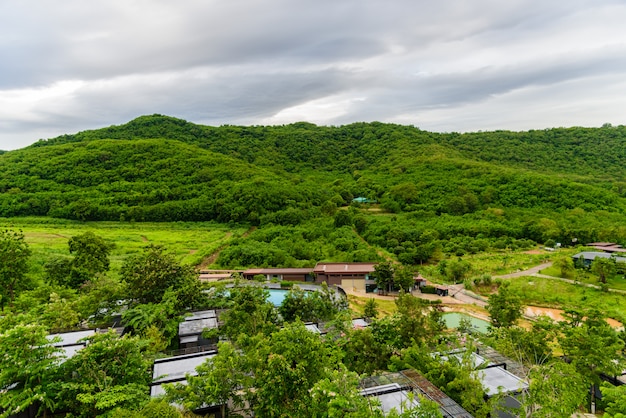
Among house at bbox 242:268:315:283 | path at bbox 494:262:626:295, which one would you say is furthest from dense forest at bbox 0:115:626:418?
house at bbox 242:268:315:283

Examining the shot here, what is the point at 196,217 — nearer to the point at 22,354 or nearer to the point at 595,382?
the point at 22,354

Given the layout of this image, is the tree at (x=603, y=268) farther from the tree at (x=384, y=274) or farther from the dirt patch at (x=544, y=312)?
the tree at (x=384, y=274)

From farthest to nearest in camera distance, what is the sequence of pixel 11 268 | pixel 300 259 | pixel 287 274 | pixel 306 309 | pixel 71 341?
1. pixel 300 259
2. pixel 287 274
3. pixel 11 268
4. pixel 306 309
5. pixel 71 341

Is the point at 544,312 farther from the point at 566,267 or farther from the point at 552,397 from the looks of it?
the point at 552,397

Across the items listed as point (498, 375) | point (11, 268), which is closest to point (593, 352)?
point (498, 375)

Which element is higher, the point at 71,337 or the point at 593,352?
the point at 71,337

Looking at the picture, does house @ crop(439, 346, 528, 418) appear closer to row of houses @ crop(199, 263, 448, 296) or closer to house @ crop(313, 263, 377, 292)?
row of houses @ crop(199, 263, 448, 296)

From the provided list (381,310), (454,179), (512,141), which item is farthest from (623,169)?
(381,310)
